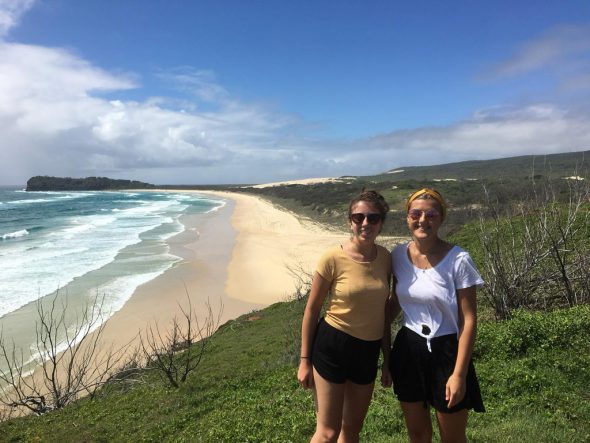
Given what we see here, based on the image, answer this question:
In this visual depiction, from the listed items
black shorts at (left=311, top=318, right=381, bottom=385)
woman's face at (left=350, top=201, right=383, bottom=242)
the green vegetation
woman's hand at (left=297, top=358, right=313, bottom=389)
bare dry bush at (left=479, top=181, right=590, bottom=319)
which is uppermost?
woman's face at (left=350, top=201, right=383, bottom=242)

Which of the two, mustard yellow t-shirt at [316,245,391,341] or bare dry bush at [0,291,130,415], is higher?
mustard yellow t-shirt at [316,245,391,341]

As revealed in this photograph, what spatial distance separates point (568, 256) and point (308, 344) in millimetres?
9294

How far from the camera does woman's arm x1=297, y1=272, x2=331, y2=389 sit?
296cm

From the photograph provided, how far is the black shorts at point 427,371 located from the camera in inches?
106

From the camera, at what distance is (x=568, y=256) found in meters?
9.95

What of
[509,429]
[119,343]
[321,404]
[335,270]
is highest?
[335,270]

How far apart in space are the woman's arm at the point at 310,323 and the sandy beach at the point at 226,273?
10351mm

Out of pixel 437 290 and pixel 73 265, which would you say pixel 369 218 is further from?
pixel 73 265

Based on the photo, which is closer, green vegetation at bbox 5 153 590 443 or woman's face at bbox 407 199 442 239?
woman's face at bbox 407 199 442 239

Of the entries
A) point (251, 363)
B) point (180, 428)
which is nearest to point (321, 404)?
point (180, 428)

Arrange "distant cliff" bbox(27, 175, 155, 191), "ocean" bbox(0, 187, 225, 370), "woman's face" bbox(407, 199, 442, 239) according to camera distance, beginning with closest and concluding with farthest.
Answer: "woman's face" bbox(407, 199, 442, 239), "ocean" bbox(0, 187, 225, 370), "distant cliff" bbox(27, 175, 155, 191)

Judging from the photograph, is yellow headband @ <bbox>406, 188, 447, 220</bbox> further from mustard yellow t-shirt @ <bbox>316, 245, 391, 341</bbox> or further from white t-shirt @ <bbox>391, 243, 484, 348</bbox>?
mustard yellow t-shirt @ <bbox>316, 245, 391, 341</bbox>

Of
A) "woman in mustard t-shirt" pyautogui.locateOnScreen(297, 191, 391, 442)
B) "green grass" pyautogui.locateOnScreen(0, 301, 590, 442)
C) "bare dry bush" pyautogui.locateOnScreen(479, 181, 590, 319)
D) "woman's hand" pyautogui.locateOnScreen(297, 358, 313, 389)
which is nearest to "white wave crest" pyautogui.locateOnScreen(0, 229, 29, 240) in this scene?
"green grass" pyautogui.locateOnScreen(0, 301, 590, 442)

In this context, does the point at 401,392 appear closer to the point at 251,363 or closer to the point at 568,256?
the point at 251,363
